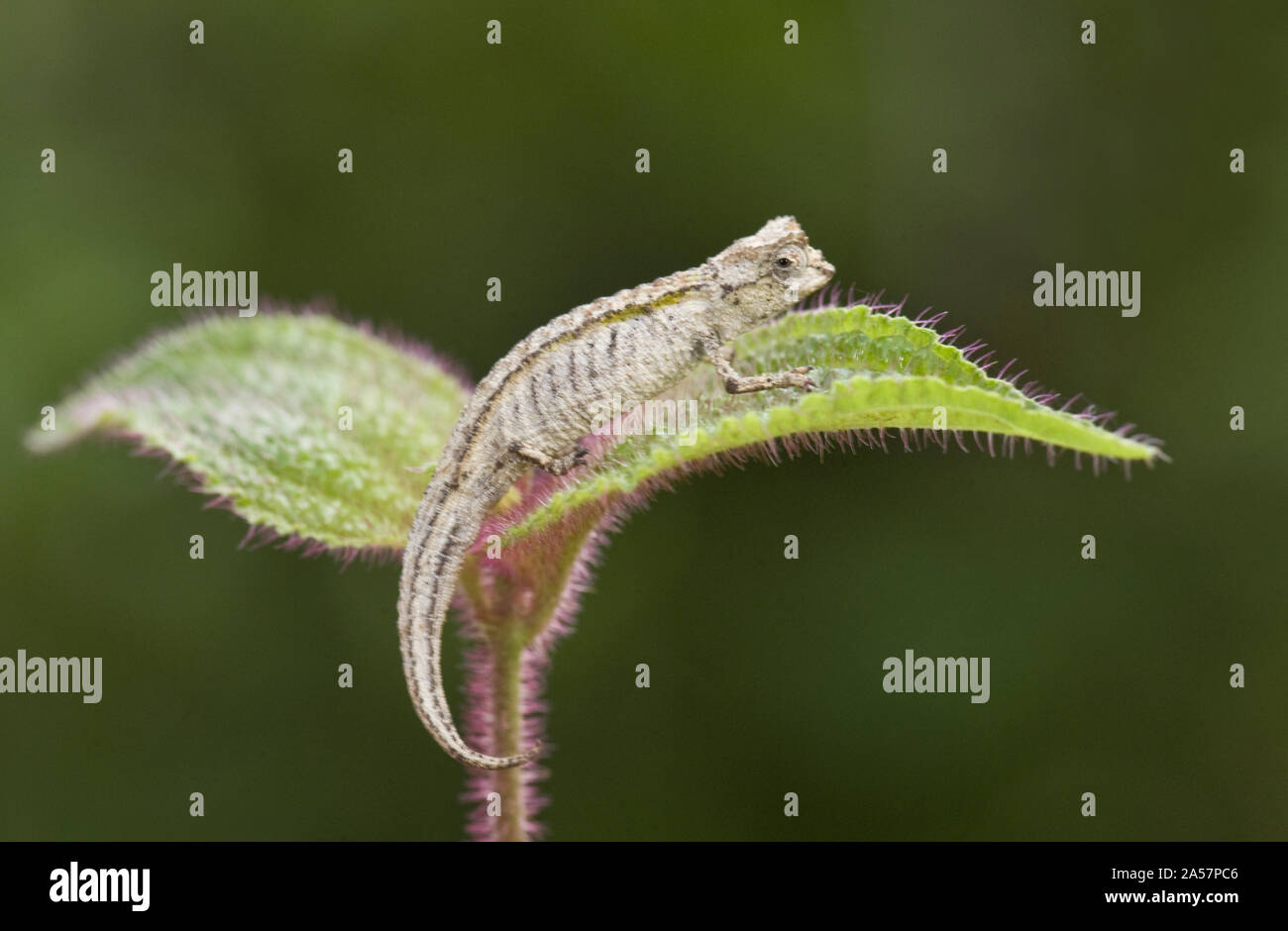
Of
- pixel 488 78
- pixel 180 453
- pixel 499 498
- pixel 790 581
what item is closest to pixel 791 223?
pixel 499 498

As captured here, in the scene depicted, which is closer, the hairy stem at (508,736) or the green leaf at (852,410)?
the green leaf at (852,410)

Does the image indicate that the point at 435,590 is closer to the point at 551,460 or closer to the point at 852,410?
the point at 551,460

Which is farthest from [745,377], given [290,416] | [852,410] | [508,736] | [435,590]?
[290,416]

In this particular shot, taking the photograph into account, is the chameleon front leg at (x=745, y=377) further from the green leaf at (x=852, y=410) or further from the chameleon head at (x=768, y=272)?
the chameleon head at (x=768, y=272)

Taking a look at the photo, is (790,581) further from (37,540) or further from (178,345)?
(37,540)

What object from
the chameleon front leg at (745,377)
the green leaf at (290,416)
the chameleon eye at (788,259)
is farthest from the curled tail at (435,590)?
the chameleon eye at (788,259)

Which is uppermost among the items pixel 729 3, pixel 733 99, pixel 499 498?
pixel 729 3

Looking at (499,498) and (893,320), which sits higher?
(893,320)
